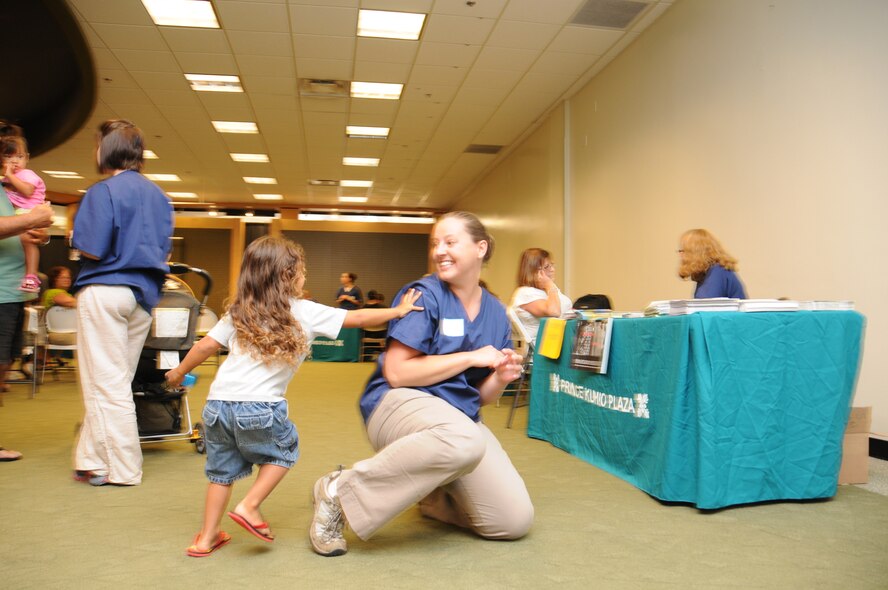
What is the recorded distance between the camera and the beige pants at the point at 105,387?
102 inches

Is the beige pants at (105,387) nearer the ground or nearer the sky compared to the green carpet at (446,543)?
nearer the sky

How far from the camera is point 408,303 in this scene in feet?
6.51

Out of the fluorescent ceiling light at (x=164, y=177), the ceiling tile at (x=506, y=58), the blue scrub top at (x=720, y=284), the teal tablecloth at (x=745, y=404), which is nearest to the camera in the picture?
the teal tablecloth at (x=745, y=404)

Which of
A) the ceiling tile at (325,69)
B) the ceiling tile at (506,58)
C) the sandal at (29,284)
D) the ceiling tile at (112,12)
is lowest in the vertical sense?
the sandal at (29,284)

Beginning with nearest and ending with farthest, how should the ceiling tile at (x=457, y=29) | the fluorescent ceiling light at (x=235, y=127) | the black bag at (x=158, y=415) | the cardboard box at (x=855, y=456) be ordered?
the cardboard box at (x=855, y=456) < the black bag at (x=158, y=415) < the ceiling tile at (x=457, y=29) < the fluorescent ceiling light at (x=235, y=127)

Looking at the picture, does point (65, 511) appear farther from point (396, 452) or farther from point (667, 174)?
point (667, 174)

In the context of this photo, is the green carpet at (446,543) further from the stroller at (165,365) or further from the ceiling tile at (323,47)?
the ceiling tile at (323,47)

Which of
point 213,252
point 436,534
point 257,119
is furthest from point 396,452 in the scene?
point 213,252

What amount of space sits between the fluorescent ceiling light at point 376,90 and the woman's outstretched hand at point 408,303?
6.32 metres

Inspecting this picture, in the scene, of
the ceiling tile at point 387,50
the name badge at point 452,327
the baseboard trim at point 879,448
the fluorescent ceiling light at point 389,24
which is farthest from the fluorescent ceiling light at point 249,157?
the name badge at point 452,327

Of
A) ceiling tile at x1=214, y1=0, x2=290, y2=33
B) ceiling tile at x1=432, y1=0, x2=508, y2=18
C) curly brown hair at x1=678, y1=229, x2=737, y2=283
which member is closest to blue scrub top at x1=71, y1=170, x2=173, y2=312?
curly brown hair at x1=678, y1=229, x2=737, y2=283

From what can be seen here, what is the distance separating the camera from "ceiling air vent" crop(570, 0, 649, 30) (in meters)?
5.72

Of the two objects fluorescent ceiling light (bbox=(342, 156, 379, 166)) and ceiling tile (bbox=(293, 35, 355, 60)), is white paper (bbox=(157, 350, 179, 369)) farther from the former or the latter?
fluorescent ceiling light (bbox=(342, 156, 379, 166))

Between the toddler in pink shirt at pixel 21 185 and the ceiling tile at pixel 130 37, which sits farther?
the ceiling tile at pixel 130 37
